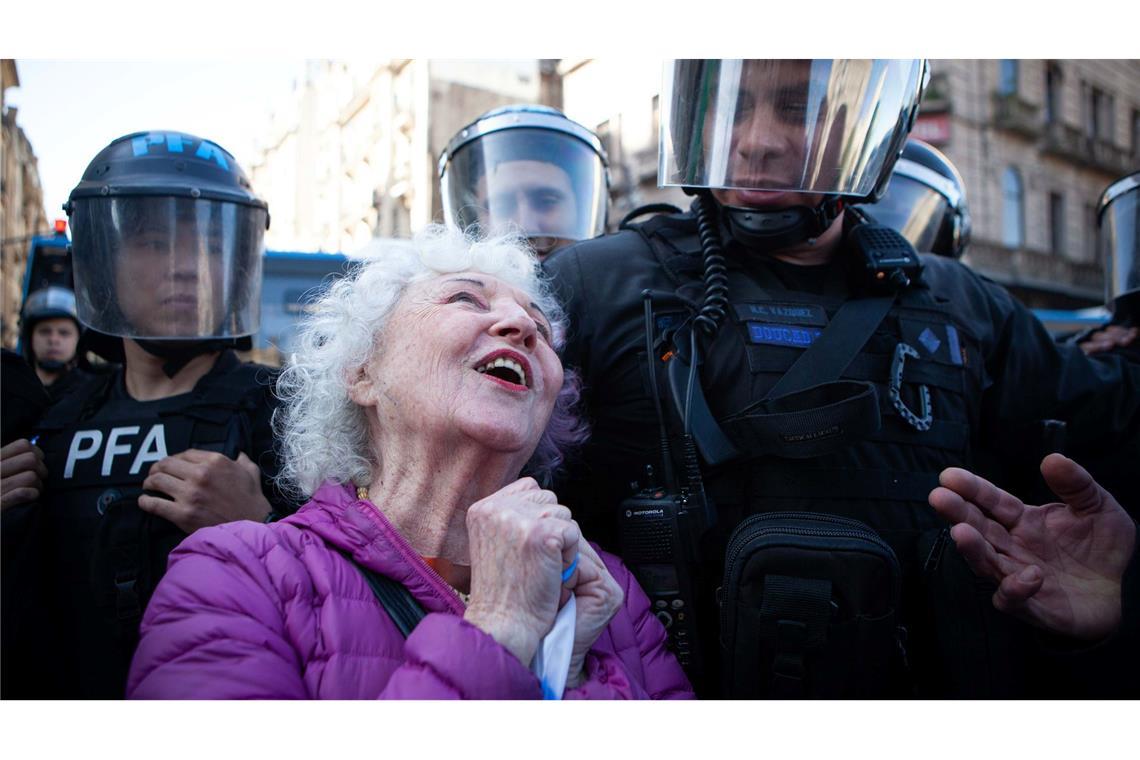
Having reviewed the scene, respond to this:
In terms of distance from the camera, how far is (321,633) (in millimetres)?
1522

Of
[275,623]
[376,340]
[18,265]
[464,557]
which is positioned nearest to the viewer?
[275,623]

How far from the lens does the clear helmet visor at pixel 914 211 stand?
3742 millimetres

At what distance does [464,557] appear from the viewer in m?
1.85

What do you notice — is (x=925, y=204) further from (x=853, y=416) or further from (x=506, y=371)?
(x=506, y=371)

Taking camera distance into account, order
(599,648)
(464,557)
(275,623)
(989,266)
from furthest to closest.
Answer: (989,266)
(464,557)
(599,648)
(275,623)

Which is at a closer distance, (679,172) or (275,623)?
(275,623)

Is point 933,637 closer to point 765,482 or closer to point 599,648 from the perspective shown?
point 765,482

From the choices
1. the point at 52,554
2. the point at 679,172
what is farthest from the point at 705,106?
the point at 52,554

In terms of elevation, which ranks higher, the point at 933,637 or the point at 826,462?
the point at 826,462

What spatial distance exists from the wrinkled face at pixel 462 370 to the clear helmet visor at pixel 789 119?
2.20 ft

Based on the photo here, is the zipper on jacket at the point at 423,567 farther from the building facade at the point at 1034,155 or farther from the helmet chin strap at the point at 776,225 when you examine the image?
the building facade at the point at 1034,155

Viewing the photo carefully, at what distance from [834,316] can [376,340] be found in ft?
3.81

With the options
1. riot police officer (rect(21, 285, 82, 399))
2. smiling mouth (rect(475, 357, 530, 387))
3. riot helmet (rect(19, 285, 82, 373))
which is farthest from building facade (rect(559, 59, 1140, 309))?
smiling mouth (rect(475, 357, 530, 387))

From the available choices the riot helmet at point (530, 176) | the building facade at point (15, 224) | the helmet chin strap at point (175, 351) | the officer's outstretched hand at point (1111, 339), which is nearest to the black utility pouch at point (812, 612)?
the helmet chin strap at point (175, 351)
